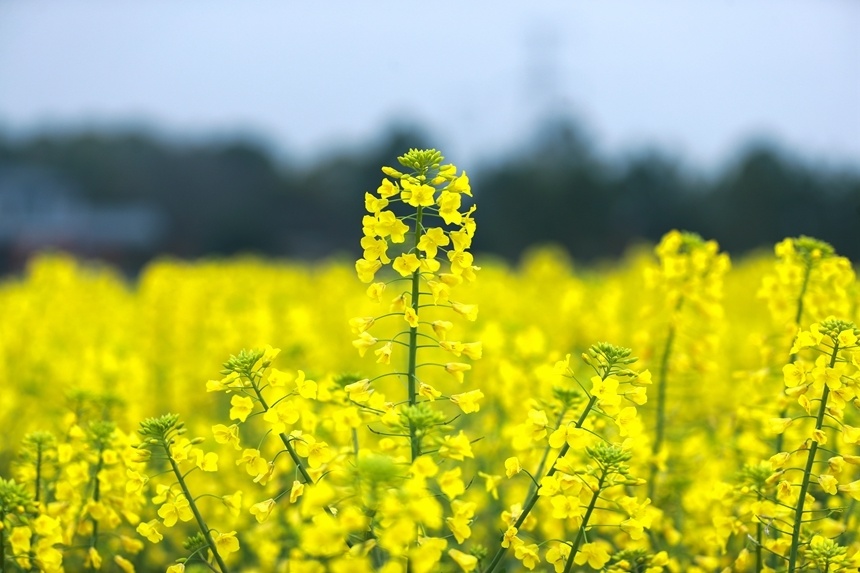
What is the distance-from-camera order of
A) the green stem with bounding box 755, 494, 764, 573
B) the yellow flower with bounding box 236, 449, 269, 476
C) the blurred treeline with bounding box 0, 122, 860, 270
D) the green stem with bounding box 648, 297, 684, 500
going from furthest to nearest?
the blurred treeline with bounding box 0, 122, 860, 270, the green stem with bounding box 648, 297, 684, 500, the green stem with bounding box 755, 494, 764, 573, the yellow flower with bounding box 236, 449, 269, 476

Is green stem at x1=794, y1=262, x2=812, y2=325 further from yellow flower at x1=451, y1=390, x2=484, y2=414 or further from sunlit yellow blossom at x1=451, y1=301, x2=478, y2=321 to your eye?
yellow flower at x1=451, y1=390, x2=484, y2=414

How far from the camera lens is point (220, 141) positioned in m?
57.9

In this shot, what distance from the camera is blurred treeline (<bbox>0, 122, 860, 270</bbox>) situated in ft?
86.5

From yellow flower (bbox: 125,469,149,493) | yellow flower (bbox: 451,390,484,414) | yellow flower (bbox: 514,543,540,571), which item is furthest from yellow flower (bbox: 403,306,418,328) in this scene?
yellow flower (bbox: 125,469,149,493)

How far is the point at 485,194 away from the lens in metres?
34.9

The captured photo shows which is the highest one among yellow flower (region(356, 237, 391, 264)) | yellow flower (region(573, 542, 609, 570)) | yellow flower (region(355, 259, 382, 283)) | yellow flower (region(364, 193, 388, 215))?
yellow flower (region(364, 193, 388, 215))

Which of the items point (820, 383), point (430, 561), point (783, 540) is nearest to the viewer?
point (430, 561)

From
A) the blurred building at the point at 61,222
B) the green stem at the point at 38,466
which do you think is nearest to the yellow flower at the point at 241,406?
the green stem at the point at 38,466

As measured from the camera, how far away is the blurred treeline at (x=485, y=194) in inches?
1038

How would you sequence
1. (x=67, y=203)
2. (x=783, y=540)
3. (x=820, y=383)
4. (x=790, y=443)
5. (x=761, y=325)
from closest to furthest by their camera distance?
(x=820, y=383)
(x=783, y=540)
(x=790, y=443)
(x=761, y=325)
(x=67, y=203)

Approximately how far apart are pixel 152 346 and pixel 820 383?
263 inches

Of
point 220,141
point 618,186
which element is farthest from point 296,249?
point 220,141

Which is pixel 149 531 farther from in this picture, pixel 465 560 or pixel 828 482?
pixel 828 482

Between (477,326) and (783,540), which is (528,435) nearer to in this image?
(783,540)
